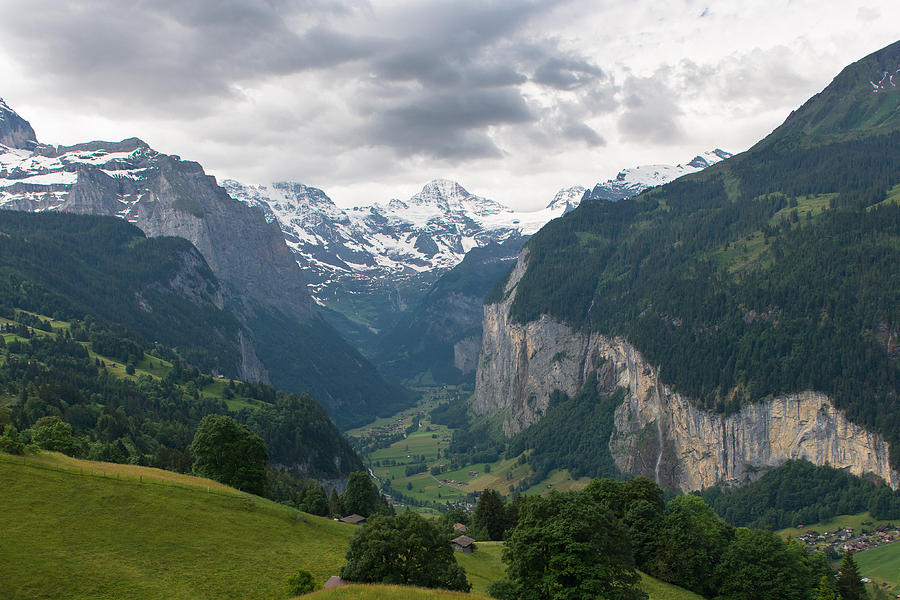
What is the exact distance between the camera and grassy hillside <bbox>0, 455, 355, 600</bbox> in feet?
150

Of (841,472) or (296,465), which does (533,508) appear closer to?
(296,465)

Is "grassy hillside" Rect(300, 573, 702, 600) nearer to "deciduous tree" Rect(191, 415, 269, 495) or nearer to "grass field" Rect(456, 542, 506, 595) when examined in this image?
"grass field" Rect(456, 542, 506, 595)

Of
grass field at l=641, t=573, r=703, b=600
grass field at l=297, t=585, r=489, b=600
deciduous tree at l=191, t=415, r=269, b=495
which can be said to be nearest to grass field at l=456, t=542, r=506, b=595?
grass field at l=641, t=573, r=703, b=600

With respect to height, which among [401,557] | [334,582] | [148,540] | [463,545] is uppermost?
[148,540]

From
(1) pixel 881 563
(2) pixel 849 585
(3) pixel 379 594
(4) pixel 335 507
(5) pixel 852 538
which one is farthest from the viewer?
(5) pixel 852 538

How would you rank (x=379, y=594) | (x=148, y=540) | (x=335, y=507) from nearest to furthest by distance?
(x=379, y=594), (x=148, y=540), (x=335, y=507)

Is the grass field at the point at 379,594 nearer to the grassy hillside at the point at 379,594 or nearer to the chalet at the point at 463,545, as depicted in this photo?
the grassy hillside at the point at 379,594

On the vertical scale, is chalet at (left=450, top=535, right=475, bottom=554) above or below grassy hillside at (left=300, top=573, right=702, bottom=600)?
below

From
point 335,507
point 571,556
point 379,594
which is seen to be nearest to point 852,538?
point 335,507

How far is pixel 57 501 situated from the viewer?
2184 inches

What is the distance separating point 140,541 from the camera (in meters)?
53.0

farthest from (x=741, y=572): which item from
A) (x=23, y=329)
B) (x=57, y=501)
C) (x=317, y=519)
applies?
(x=23, y=329)

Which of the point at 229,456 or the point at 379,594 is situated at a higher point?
the point at 379,594

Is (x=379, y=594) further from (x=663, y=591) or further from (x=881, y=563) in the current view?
(x=881, y=563)
